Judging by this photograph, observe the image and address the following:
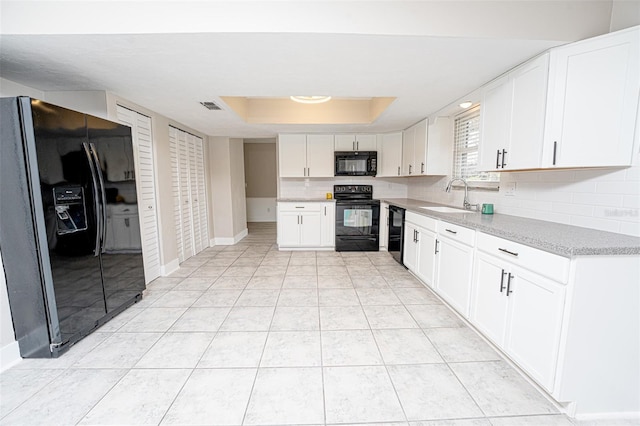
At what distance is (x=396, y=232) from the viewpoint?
399cm

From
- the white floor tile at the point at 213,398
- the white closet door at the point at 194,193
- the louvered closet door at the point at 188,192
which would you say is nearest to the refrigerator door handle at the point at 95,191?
the white floor tile at the point at 213,398

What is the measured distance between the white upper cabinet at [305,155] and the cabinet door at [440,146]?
1739 millimetres

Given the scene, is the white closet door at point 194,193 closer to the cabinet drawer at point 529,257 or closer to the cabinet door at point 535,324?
the cabinet drawer at point 529,257

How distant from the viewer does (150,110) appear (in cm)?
323

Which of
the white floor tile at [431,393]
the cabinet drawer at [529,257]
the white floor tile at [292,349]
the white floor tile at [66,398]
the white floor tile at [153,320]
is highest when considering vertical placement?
the cabinet drawer at [529,257]

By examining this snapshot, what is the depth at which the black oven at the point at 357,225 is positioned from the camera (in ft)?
14.9

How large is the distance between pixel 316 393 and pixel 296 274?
2.04m

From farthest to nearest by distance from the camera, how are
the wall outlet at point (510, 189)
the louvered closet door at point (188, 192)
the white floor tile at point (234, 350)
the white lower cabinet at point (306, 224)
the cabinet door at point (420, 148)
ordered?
the white lower cabinet at point (306, 224) → the louvered closet door at point (188, 192) → the cabinet door at point (420, 148) → the wall outlet at point (510, 189) → the white floor tile at point (234, 350)

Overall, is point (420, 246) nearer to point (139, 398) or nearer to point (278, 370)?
point (278, 370)

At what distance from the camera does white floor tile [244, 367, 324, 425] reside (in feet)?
4.57

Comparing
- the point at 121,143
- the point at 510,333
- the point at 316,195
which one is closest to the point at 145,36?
the point at 121,143

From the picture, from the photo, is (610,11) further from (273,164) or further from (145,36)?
(273,164)

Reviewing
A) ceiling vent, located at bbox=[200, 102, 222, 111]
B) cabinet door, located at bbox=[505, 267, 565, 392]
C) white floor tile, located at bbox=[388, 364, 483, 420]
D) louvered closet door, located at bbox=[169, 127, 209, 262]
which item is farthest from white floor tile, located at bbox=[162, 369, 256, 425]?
louvered closet door, located at bbox=[169, 127, 209, 262]

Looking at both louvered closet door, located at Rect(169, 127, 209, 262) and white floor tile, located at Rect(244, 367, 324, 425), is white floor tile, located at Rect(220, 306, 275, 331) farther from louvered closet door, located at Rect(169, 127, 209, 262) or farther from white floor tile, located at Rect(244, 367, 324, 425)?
louvered closet door, located at Rect(169, 127, 209, 262)
